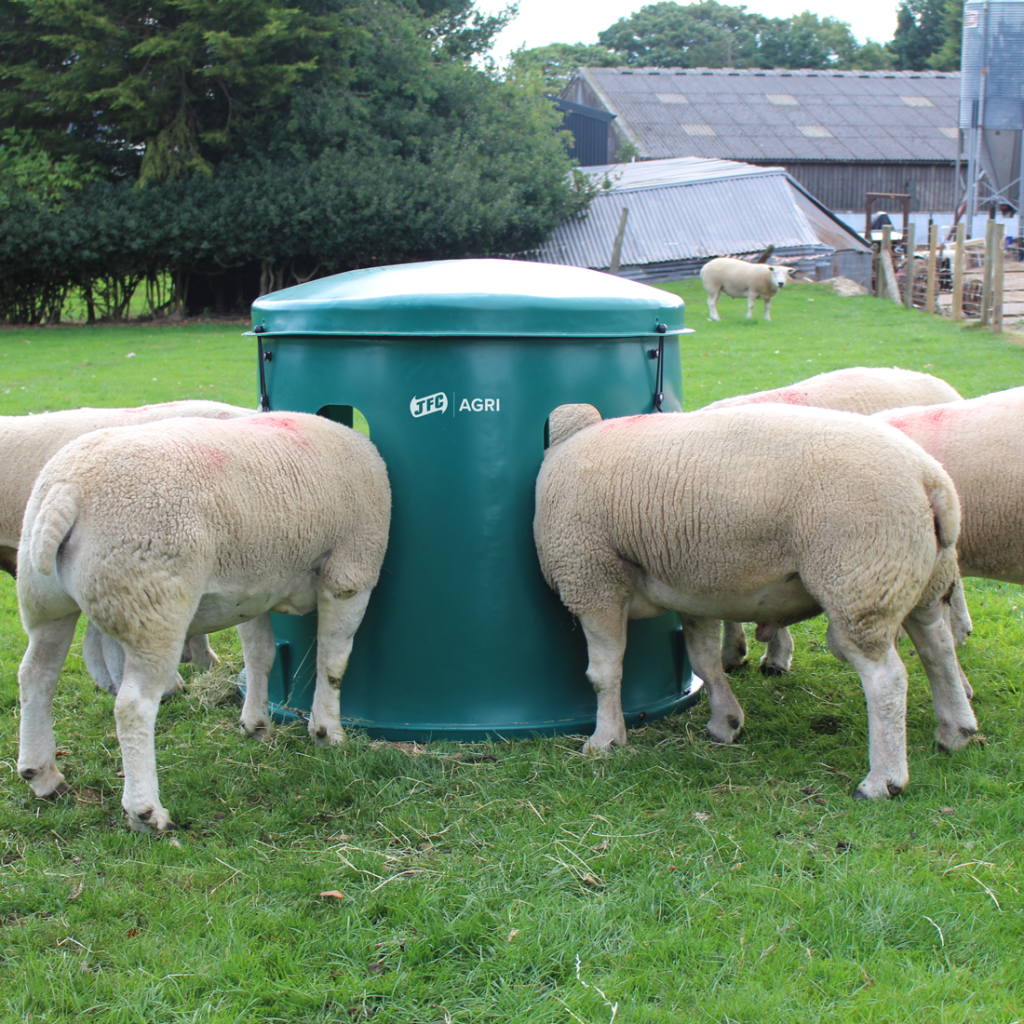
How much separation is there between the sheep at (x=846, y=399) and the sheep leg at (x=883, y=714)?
141 centimetres

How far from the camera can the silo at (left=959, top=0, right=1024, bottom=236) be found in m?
28.8

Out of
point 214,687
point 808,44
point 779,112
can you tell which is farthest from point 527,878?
point 808,44

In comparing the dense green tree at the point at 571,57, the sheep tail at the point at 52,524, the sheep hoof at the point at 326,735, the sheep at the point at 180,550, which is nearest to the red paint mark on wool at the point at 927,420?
the sheep at the point at 180,550

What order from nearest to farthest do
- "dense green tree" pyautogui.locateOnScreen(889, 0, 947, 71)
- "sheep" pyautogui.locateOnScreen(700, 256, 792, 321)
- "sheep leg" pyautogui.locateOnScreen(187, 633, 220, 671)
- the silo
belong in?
"sheep leg" pyautogui.locateOnScreen(187, 633, 220, 671), "sheep" pyautogui.locateOnScreen(700, 256, 792, 321), the silo, "dense green tree" pyautogui.locateOnScreen(889, 0, 947, 71)

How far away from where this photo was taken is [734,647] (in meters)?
5.05

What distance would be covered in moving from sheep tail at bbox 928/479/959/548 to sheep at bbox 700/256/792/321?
52.4 feet

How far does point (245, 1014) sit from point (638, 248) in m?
24.3

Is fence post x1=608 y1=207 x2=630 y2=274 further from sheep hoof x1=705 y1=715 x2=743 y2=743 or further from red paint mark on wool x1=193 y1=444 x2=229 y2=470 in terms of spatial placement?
red paint mark on wool x1=193 y1=444 x2=229 y2=470

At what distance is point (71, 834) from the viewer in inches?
136

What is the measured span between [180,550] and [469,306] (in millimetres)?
1429

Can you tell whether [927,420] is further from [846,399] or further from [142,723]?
[142,723]

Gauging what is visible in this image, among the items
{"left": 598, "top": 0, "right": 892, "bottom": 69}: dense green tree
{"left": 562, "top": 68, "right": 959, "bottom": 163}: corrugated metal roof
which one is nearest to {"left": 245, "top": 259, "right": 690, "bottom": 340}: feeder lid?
{"left": 562, "top": 68, "right": 959, "bottom": 163}: corrugated metal roof

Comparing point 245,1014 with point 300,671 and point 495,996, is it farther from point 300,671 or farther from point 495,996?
point 300,671

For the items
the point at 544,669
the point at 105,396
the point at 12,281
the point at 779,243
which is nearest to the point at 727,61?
the point at 779,243
